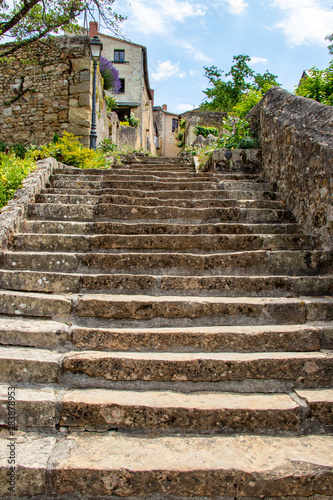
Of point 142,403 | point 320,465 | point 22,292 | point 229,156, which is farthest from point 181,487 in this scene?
point 229,156

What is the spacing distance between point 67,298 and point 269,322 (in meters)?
1.56

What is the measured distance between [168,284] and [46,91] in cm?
783

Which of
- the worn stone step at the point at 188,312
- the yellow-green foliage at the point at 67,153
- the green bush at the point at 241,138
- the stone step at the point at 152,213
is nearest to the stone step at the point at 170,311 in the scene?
the worn stone step at the point at 188,312

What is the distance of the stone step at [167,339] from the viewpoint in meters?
2.42

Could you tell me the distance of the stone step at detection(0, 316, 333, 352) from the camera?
7.95 ft

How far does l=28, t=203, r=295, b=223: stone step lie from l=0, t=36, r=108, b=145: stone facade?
5111 mm

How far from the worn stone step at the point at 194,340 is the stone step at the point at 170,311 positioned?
0.19 meters

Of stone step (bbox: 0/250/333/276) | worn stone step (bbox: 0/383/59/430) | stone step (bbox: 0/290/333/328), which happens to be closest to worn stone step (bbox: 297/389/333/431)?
stone step (bbox: 0/290/333/328)

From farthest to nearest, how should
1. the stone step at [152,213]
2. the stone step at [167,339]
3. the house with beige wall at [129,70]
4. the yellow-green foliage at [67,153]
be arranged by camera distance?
the house with beige wall at [129,70] → the yellow-green foliage at [67,153] → the stone step at [152,213] → the stone step at [167,339]

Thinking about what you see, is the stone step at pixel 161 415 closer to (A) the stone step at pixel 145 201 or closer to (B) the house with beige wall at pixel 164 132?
(A) the stone step at pixel 145 201

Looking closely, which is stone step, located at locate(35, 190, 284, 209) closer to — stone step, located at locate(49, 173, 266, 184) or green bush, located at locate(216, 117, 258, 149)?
stone step, located at locate(49, 173, 266, 184)

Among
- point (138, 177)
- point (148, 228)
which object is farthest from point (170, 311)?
point (138, 177)

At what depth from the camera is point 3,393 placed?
2078mm

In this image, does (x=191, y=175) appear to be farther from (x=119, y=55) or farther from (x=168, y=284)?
(x=119, y=55)
